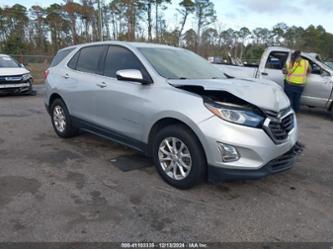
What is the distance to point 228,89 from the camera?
12.1ft

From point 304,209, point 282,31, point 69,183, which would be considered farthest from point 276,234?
point 282,31

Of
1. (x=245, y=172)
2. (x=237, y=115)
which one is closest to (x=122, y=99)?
(x=237, y=115)

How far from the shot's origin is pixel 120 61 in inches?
187

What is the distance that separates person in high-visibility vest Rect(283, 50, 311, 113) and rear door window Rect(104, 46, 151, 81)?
18.7 feet

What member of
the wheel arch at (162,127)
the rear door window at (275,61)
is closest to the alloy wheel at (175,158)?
the wheel arch at (162,127)

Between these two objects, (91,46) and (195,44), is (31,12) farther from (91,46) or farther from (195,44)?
(91,46)

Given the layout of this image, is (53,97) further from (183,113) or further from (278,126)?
(278,126)

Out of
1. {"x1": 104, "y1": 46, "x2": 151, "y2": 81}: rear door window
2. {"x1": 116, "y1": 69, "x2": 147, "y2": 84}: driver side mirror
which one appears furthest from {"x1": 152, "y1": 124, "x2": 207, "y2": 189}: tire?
{"x1": 104, "y1": 46, "x2": 151, "y2": 81}: rear door window

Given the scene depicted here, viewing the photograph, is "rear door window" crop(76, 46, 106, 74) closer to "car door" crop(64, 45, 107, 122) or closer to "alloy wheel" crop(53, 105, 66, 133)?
"car door" crop(64, 45, 107, 122)

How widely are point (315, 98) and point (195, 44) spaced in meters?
30.6

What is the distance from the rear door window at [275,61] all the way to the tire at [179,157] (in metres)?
6.83

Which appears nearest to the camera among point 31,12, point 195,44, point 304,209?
point 304,209

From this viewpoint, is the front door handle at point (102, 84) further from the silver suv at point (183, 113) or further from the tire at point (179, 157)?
the tire at point (179, 157)

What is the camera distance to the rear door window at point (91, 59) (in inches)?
202
